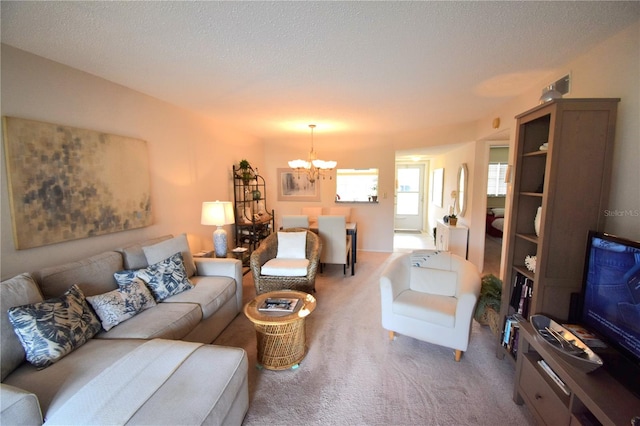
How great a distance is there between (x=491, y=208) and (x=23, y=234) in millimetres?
A: 8534

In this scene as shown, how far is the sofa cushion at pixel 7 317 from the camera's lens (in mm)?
1394

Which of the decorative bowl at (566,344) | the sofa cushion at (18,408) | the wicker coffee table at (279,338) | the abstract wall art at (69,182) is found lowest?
the wicker coffee table at (279,338)

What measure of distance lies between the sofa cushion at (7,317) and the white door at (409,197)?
7755 mm

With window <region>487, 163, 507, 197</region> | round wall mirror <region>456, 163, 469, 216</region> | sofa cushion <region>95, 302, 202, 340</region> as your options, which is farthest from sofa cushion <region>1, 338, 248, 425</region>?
window <region>487, 163, 507, 197</region>

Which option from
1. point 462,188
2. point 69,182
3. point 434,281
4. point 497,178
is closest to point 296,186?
point 462,188

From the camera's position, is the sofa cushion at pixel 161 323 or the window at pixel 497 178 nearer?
the sofa cushion at pixel 161 323

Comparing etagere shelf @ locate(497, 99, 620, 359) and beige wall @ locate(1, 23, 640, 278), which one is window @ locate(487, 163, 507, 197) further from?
etagere shelf @ locate(497, 99, 620, 359)

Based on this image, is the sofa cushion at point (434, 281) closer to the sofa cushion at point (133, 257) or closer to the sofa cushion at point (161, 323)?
the sofa cushion at point (161, 323)

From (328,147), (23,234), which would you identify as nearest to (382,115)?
(328,147)

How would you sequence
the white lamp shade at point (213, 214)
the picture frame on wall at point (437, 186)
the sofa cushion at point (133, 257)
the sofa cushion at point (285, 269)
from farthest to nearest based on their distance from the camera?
1. the picture frame on wall at point (437, 186)
2. the white lamp shade at point (213, 214)
3. the sofa cushion at point (285, 269)
4. the sofa cushion at point (133, 257)

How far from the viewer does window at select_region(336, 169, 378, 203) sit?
233 inches

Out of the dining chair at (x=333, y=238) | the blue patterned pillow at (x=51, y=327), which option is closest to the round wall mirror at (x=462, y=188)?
the dining chair at (x=333, y=238)

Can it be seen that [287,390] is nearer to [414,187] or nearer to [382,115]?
[382,115]

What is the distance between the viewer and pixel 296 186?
596 centimetres
